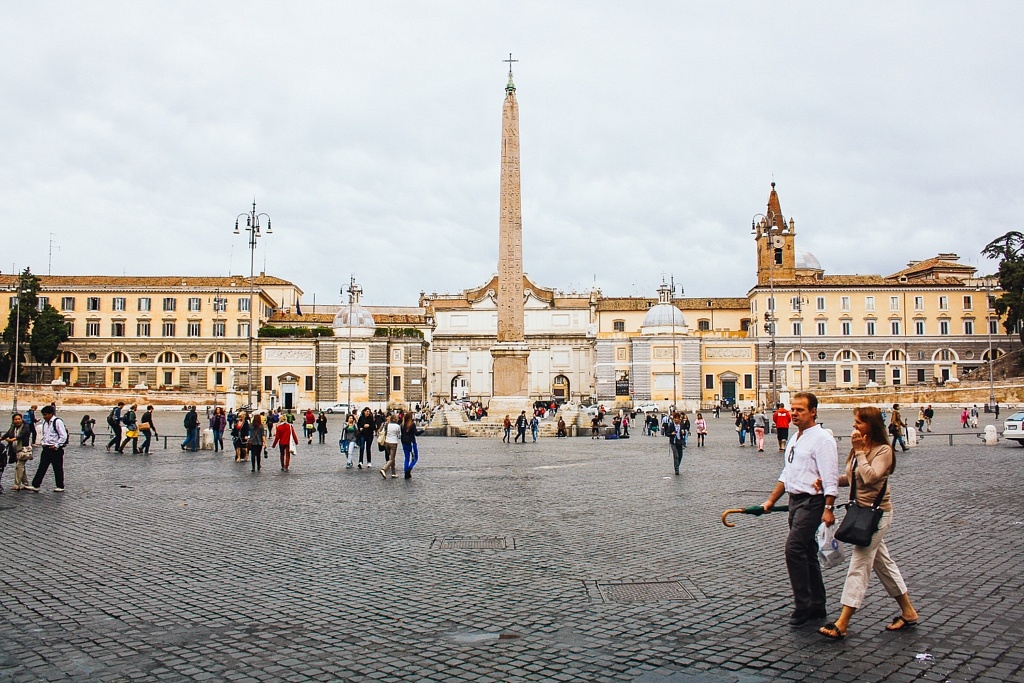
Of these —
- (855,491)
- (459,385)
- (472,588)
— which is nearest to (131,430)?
(472,588)

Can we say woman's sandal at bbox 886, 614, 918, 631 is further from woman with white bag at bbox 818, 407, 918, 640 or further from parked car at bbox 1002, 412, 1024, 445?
parked car at bbox 1002, 412, 1024, 445

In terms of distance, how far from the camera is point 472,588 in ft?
21.0

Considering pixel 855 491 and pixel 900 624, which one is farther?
pixel 900 624

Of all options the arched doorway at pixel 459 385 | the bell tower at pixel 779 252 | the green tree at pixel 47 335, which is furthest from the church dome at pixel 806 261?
the green tree at pixel 47 335

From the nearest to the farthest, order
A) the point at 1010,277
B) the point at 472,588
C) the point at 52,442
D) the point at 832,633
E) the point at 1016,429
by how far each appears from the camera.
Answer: the point at 832,633 < the point at 472,588 < the point at 52,442 < the point at 1016,429 < the point at 1010,277

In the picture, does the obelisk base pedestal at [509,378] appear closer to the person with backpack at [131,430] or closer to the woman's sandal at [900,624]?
the person with backpack at [131,430]

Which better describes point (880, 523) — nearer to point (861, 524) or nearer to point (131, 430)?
point (861, 524)

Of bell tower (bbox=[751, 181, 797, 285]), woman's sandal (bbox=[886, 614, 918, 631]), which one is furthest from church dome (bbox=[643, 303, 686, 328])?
woman's sandal (bbox=[886, 614, 918, 631])

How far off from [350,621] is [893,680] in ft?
10.6

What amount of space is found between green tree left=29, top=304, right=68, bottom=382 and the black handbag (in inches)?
2233

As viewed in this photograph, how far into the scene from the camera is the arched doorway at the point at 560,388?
6797 centimetres

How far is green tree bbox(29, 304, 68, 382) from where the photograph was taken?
52.6 m

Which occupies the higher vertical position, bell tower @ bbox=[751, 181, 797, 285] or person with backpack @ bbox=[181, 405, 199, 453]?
bell tower @ bbox=[751, 181, 797, 285]

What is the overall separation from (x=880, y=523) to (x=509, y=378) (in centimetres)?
2562
